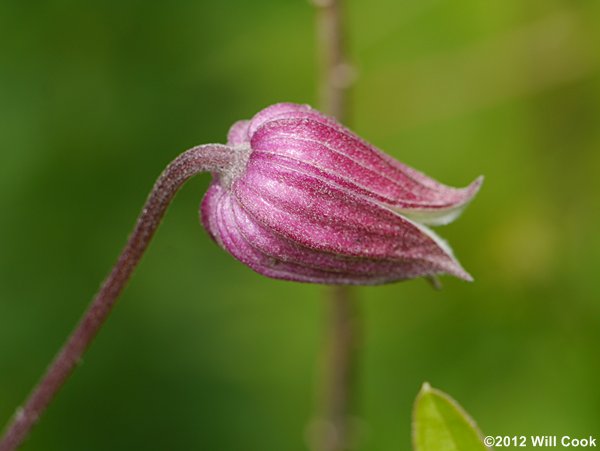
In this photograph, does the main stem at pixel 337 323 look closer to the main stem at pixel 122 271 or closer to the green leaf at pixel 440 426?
the main stem at pixel 122 271

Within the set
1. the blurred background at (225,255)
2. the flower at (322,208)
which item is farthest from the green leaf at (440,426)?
the blurred background at (225,255)

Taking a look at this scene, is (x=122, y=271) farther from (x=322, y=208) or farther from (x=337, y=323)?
(x=337, y=323)

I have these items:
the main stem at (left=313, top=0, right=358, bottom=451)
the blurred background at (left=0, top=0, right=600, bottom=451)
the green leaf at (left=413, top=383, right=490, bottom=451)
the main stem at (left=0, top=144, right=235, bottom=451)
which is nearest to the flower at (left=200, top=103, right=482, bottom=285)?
the main stem at (left=0, top=144, right=235, bottom=451)

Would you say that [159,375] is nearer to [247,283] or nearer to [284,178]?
[247,283]

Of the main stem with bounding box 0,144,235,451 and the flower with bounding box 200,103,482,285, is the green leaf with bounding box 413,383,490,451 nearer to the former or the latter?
the flower with bounding box 200,103,482,285

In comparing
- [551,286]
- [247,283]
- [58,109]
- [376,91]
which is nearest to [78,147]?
[58,109]
